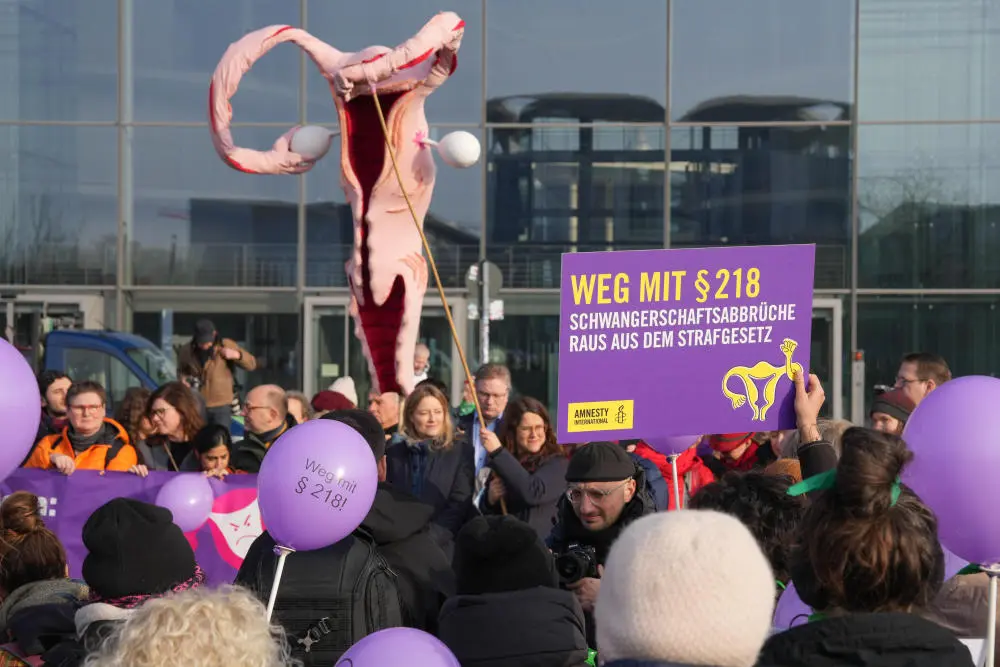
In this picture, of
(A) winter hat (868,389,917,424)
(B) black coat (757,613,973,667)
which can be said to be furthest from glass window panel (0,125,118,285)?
(B) black coat (757,613,973,667)

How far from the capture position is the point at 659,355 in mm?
4645

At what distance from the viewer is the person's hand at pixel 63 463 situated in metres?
6.88

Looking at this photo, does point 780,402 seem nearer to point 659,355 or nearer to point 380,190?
point 659,355

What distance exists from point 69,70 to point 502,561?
565 inches

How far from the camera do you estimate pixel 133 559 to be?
3.33 meters

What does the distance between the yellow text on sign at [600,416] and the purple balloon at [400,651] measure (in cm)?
163

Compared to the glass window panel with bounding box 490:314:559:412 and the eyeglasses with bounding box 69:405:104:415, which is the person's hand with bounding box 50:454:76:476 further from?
the glass window panel with bounding box 490:314:559:412

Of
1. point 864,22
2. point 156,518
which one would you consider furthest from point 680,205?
point 156,518

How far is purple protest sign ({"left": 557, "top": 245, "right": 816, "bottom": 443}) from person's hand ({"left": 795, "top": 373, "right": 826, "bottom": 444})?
2.0 inches

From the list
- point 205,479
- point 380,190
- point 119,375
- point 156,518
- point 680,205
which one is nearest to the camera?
point 156,518

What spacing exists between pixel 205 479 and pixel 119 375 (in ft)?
25.0

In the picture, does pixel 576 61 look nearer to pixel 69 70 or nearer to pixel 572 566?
pixel 69 70

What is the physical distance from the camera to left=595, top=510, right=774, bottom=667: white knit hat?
2.02m

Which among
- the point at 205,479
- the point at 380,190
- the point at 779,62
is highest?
the point at 779,62
